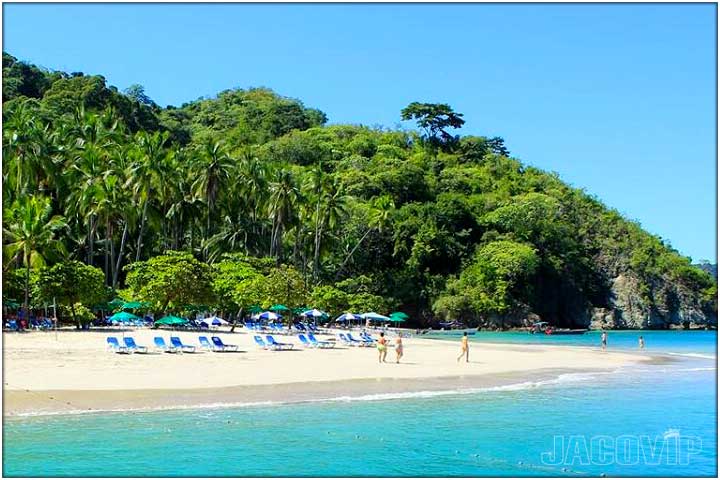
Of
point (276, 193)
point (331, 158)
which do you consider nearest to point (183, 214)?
point (276, 193)

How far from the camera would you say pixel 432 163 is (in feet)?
365

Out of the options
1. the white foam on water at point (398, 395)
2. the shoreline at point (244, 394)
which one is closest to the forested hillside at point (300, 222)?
the shoreline at point (244, 394)

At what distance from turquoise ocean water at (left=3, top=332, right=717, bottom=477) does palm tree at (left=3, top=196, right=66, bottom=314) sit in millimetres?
27539

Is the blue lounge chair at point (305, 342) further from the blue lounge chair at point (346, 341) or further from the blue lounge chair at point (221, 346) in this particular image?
the blue lounge chair at point (221, 346)

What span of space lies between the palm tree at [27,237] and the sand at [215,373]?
4.75m

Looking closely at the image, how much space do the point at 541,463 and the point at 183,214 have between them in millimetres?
54310

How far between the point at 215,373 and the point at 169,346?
28.1 feet

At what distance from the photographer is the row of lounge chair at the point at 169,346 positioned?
31.8 metres

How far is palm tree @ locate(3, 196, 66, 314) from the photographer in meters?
42.5

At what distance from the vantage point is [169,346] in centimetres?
3472

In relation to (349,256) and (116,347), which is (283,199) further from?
(116,347)

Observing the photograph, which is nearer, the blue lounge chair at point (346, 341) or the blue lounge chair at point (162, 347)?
the blue lounge chair at point (162, 347)

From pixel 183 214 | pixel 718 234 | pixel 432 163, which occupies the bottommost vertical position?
pixel 718 234

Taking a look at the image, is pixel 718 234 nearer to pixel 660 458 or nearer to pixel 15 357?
pixel 660 458
